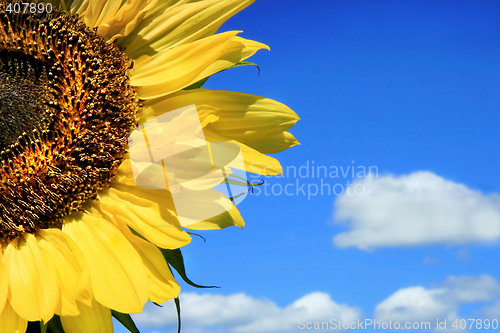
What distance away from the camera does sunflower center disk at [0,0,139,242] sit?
2.38 m

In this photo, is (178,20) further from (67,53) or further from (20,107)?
(20,107)

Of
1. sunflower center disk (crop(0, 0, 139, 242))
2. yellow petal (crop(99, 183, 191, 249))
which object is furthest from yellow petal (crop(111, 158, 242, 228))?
sunflower center disk (crop(0, 0, 139, 242))

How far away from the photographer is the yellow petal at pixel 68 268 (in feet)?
6.98

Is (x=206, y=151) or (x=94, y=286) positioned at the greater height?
(x=206, y=151)

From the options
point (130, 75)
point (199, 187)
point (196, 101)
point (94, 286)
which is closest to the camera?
point (94, 286)

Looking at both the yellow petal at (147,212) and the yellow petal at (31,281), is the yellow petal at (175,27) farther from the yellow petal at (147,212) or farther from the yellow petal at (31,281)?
the yellow petal at (31,281)

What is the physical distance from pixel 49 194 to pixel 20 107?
2.18 feet

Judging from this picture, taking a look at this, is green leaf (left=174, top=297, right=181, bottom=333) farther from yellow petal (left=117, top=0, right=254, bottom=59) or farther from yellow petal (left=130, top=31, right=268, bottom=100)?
yellow petal (left=117, top=0, right=254, bottom=59)

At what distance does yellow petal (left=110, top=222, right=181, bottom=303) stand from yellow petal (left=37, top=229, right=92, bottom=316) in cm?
26

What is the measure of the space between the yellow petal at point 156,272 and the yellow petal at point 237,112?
0.66 meters

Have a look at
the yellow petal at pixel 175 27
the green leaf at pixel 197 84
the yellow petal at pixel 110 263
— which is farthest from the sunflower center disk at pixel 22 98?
the green leaf at pixel 197 84

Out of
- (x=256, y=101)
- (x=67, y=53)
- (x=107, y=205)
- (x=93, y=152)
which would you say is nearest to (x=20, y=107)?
(x=67, y=53)

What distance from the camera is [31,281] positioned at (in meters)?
2.18

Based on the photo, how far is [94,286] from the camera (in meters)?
2.17
